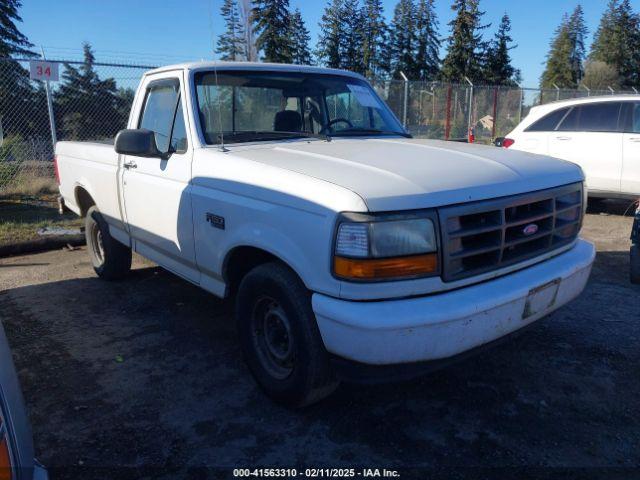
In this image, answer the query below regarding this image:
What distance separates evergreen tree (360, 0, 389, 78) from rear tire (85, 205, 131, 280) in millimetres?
45531

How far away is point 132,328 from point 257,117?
1.99m

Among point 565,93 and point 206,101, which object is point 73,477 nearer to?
point 206,101

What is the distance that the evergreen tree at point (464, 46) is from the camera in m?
48.2

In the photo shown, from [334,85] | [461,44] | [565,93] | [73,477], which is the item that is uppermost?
[461,44]

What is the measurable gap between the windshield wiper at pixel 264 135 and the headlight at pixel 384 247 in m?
1.48

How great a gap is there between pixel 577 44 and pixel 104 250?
241 feet

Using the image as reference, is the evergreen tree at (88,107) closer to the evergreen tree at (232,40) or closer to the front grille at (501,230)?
the evergreen tree at (232,40)

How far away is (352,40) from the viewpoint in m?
47.1

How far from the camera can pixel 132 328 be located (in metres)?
4.09

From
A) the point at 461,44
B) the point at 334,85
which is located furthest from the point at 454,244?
the point at 461,44

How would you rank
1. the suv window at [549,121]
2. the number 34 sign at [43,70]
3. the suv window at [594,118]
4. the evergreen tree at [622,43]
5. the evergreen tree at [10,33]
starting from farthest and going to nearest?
the evergreen tree at [622,43]
the evergreen tree at [10,33]
the number 34 sign at [43,70]
the suv window at [549,121]
the suv window at [594,118]

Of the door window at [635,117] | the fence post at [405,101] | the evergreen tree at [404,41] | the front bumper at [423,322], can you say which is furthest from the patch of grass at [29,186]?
the evergreen tree at [404,41]

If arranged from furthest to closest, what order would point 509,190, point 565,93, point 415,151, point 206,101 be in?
point 565,93 < point 206,101 < point 415,151 < point 509,190

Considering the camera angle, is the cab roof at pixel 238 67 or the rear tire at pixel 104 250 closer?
the cab roof at pixel 238 67
